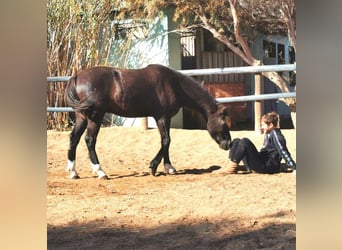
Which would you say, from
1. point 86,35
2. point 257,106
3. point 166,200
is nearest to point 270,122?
point 257,106

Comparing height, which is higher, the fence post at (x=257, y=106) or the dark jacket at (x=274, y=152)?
the fence post at (x=257, y=106)

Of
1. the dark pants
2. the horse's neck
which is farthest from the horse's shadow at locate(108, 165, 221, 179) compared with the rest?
the horse's neck

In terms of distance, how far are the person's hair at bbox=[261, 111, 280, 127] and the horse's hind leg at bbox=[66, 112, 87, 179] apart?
1592 mm

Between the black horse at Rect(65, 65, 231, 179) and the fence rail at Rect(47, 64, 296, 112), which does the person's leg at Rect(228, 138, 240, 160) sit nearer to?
the black horse at Rect(65, 65, 231, 179)

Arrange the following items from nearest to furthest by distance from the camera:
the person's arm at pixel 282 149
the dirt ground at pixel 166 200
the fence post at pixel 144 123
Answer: the dirt ground at pixel 166 200 < the person's arm at pixel 282 149 < the fence post at pixel 144 123

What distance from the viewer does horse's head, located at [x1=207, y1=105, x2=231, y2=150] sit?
468 cm

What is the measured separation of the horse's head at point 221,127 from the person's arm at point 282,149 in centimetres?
41

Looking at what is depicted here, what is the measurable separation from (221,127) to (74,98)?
4.40 feet

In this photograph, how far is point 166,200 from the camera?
4250 millimetres

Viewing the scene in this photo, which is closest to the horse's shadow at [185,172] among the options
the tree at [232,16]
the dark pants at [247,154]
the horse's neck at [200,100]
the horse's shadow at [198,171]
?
the horse's shadow at [198,171]

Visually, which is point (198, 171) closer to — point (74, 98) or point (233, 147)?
point (233, 147)

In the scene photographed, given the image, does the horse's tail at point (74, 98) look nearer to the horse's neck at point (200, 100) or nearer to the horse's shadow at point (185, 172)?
the horse's shadow at point (185, 172)

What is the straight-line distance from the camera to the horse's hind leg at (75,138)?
4578 millimetres
